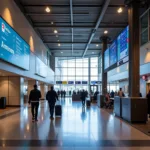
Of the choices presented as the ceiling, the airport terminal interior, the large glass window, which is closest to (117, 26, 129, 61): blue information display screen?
the airport terminal interior

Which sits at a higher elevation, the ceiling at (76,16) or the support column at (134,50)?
the ceiling at (76,16)

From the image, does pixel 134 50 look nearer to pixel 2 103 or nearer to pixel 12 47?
pixel 12 47

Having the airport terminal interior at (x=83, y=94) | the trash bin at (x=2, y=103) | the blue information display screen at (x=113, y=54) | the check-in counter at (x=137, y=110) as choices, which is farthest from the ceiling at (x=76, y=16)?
the check-in counter at (x=137, y=110)

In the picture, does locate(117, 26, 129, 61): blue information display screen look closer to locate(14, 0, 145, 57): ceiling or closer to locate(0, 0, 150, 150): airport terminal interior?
locate(0, 0, 150, 150): airport terminal interior

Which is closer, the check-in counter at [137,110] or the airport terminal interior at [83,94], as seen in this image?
the airport terminal interior at [83,94]

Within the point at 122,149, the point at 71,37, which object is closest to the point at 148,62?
the point at 71,37

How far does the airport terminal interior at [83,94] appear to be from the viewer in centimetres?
711

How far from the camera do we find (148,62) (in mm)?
17984

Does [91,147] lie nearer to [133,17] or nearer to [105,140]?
[105,140]

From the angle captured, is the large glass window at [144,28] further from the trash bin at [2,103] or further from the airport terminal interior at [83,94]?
the trash bin at [2,103]

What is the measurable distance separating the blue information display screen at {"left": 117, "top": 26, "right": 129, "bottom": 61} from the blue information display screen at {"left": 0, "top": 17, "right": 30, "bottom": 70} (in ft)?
20.5

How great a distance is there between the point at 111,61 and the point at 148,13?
15.3 ft

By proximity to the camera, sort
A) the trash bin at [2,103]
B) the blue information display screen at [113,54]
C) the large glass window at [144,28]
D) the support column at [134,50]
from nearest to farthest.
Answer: the support column at [134,50], the blue information display screen at [113,54], the trash bin at [2,103], the large glass window at [144,28]

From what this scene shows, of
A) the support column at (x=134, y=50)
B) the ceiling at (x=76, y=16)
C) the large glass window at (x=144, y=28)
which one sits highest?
the ceiling at (x=76, y=16)
